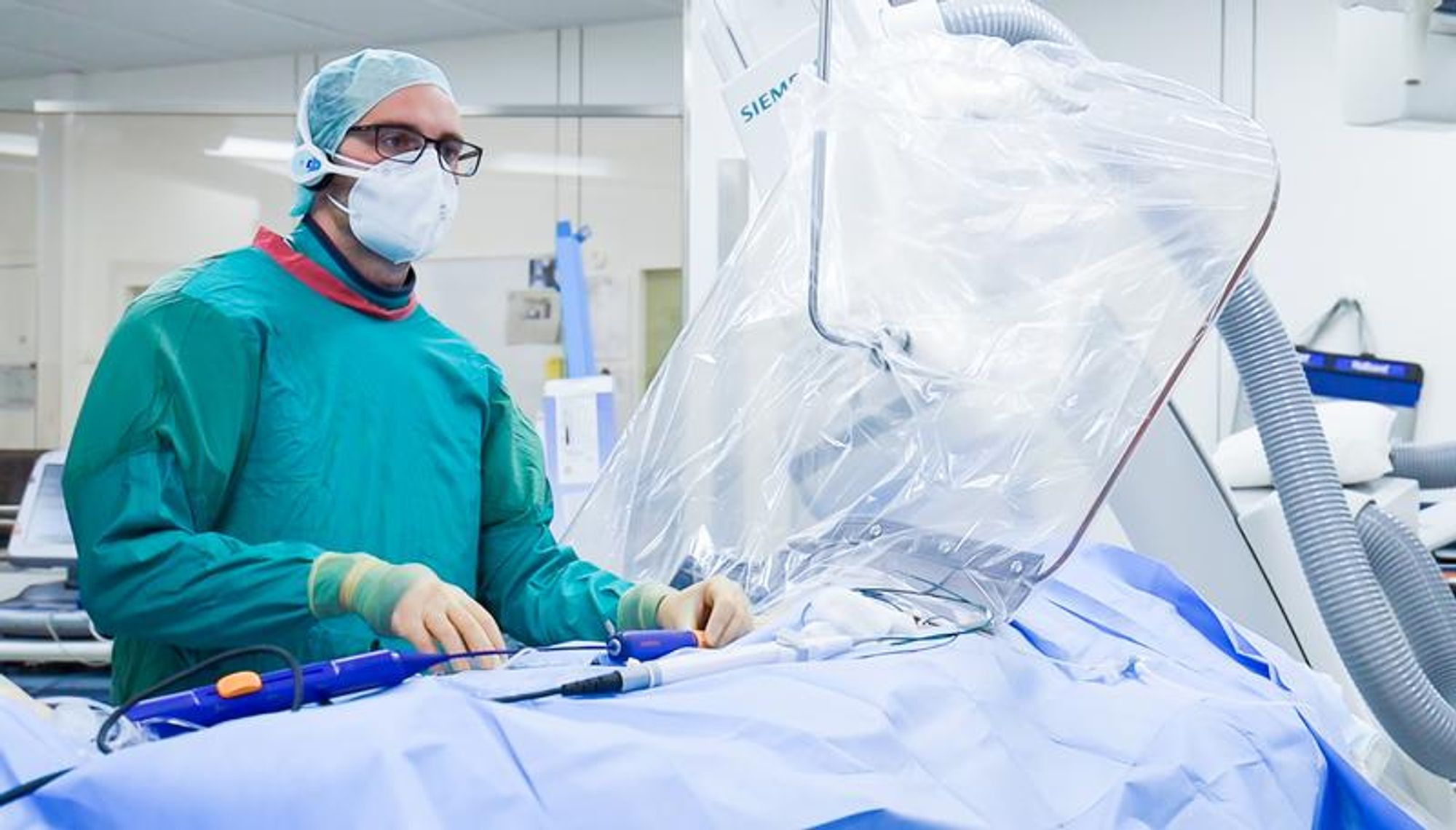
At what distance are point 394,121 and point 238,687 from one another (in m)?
0.88

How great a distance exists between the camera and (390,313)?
161 centimetres

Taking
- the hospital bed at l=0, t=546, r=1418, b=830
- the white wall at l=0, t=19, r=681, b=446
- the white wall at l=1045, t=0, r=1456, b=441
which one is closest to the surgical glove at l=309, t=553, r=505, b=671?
the hospital bed at l=0, t=546, r=1418, b=830

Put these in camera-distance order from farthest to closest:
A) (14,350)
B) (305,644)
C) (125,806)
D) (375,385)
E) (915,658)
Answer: (14,350) → (375,385) → (305,644) → (915,658) → (125,806)

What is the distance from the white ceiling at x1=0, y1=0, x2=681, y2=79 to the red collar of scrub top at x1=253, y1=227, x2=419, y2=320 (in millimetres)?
3268

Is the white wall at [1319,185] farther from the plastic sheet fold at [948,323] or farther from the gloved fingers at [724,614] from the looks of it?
the gloved fingers at [724,614]

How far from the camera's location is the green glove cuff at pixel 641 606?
4.50ft

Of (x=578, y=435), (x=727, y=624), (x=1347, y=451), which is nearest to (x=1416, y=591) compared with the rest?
(x=1347, y=451)

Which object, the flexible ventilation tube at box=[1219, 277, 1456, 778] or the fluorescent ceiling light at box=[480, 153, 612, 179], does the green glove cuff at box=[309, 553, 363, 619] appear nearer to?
the flexible ventilation tube at box=[1219, 277, 1456, 778]

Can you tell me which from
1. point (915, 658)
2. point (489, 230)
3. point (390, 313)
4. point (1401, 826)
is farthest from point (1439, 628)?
point (489, 230)

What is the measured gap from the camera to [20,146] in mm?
5234

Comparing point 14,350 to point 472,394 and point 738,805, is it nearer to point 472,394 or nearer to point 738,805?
point 472,394

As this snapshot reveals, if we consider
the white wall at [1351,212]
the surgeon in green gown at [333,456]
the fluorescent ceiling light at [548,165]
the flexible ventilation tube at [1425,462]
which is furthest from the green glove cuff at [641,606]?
the fluorescent ceiling light at [548,165]

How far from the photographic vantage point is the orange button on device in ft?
2.93

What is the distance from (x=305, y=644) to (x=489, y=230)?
11.9 ft
